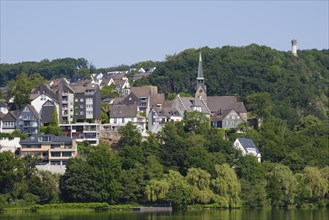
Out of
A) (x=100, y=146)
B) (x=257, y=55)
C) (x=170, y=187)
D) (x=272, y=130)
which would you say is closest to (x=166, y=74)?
(x=257, y=55)

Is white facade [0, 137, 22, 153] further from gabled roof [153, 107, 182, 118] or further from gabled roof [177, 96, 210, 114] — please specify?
gabled roof [177, 96, 210, 114]

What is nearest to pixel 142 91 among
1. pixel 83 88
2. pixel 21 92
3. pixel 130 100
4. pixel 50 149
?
pixel 130 100

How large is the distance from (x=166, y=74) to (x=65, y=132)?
129 ft

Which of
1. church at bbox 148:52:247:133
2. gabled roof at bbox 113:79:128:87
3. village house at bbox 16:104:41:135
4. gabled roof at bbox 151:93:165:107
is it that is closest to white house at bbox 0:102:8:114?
village house at bbox 16:104:41:135

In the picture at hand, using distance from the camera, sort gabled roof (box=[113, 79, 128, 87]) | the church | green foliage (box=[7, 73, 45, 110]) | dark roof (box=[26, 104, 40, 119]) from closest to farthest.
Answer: dark roof (box=[26, 104, 40, 119]) < green foliage (box=[7, 73, 45, 110]) < the church < gabled roof (box=[113, 79, 128, 87])

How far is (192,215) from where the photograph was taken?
71.2 m

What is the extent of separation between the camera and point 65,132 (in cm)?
9181

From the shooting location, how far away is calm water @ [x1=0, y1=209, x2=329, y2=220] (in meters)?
68.5

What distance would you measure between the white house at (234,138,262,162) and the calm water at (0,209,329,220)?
50.8 feet

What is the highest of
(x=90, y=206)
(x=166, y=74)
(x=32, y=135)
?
(x=166, y=74)

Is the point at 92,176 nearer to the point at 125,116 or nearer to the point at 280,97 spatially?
the point at 125,116

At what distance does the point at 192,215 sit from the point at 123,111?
93.1 feet

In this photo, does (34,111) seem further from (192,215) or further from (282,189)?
(192,215)

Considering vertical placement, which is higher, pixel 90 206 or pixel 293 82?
pixel 293 82
